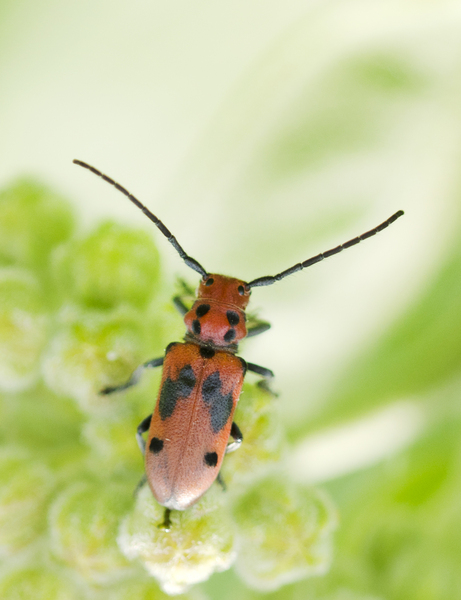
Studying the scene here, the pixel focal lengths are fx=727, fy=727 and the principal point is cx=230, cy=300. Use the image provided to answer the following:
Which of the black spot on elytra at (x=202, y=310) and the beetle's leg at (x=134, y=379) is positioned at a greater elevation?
the black spot on elytra at (x=202, y=310)

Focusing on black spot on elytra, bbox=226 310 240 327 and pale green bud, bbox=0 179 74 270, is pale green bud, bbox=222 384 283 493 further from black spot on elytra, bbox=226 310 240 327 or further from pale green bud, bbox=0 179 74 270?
pale green bud, bbox=0 179 74 270

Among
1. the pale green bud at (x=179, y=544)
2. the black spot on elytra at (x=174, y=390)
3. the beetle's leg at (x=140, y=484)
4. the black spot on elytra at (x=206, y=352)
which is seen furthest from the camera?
the black spot on elytra at (x=206, y=352)

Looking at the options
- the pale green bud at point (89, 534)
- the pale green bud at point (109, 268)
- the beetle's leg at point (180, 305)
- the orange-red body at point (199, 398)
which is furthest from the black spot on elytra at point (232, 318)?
the pale green bud at point (89, 534)

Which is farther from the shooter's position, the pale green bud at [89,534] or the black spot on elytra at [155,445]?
the black spot on elytra at [155,445]

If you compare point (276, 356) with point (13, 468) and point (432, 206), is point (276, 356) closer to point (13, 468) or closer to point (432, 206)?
point (432, 206)

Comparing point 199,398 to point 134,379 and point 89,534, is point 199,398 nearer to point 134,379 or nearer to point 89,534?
point 134,379

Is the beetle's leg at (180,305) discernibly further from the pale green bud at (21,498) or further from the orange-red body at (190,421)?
the pale green bud at (21,498)

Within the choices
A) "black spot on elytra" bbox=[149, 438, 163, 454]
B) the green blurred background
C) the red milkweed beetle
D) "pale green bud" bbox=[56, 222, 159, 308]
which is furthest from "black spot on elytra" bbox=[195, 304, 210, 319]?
"black spot on elytra" bbox=[149, 438, 163, 454]
